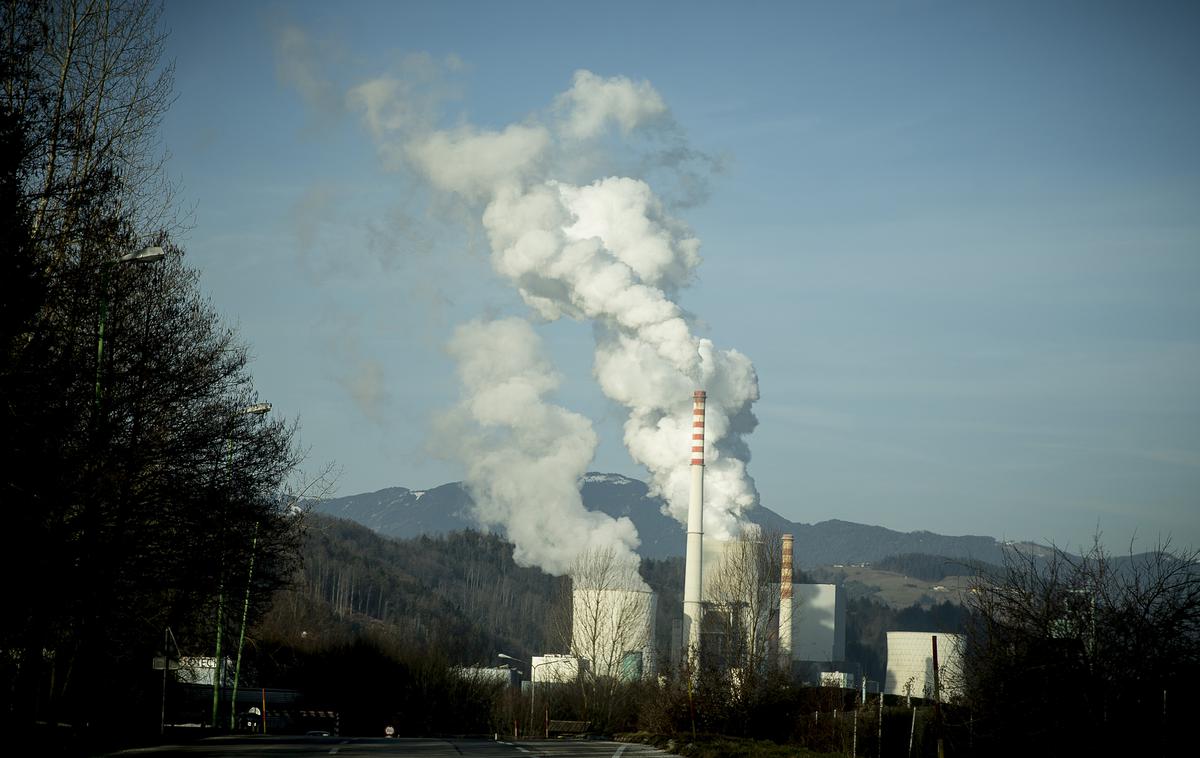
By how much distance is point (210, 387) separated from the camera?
75.1ft

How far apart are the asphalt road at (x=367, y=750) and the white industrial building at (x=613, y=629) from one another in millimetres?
41144

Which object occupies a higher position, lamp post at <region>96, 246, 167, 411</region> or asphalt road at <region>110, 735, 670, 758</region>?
lamp post at <region>96, 246, 167, 411</region>

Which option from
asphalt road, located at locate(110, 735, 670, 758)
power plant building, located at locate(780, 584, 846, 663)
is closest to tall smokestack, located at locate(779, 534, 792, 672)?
power plant building, located at locate(780, 584, 846, 663)

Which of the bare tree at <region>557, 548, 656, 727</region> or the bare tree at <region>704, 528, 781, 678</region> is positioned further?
the bare tree at <region>557, 548, 656, 727</region>

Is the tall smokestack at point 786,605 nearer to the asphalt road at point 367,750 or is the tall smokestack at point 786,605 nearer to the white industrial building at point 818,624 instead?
the white industrial building at point 818,624

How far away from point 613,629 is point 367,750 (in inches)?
1933

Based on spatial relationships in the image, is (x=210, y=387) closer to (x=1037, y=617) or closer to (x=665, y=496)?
(x=1037, y=617)

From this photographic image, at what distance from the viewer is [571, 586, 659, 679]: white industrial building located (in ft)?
217

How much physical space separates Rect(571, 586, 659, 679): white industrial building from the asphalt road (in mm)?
41144

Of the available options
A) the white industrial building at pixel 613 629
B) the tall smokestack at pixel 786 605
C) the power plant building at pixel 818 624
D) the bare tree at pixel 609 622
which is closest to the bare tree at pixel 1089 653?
the bare tree at pixel 609 622

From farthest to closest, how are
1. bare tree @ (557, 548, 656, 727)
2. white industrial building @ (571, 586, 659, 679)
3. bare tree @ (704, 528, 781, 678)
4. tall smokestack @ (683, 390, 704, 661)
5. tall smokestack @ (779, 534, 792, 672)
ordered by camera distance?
tall smokestack @ (779, 534, 792, 672) → tall smokestack @ (683, 390, 704, 661) → white industrial building @ (571, 586, 659, 679) → bare tree @ (557, 548, 656, 727) → bare tree @ (704, 528, 781, 678)

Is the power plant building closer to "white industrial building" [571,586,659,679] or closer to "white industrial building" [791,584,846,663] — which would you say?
"white industrial building" [791,584,846,663]

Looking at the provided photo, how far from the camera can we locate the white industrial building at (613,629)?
66.2 meters

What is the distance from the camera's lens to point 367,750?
20.0 m
